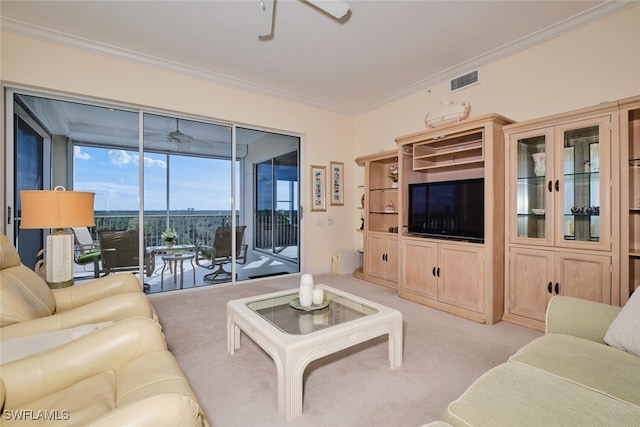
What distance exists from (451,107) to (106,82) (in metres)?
3.95

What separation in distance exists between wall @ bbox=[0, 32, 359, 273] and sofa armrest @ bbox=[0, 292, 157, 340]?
229 centimetres

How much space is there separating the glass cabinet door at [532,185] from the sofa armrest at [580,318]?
3.72 feet

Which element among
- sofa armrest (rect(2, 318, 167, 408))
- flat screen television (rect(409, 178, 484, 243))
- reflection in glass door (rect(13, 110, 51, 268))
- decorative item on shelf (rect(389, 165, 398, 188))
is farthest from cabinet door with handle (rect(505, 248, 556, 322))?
reflection in glass door (rect(13, 110, 51, 268))

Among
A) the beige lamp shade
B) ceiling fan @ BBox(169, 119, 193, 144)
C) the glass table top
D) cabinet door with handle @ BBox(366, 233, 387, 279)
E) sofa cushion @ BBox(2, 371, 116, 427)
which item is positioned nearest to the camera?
sofa cushion @ BBox(2, 371, 116, 427)

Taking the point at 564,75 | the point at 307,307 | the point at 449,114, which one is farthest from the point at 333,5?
the point at 564,75

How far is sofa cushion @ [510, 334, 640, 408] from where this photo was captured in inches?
45.9

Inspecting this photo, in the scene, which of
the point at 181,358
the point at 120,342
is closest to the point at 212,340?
the point at 181,358

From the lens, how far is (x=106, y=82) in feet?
10.8

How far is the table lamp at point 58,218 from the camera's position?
6.48 feet

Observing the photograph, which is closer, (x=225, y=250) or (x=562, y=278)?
(x=562, y=278)

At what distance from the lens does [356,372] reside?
6.59 ft

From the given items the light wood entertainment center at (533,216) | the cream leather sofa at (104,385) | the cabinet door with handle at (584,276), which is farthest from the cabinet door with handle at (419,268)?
the cream leather sofa at (104,385)

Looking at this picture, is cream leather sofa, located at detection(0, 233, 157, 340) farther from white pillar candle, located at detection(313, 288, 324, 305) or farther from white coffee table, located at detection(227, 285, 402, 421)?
white pillar candle, located at detection(313, 288, 324, 305)

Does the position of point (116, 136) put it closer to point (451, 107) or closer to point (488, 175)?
point (451, 107)
